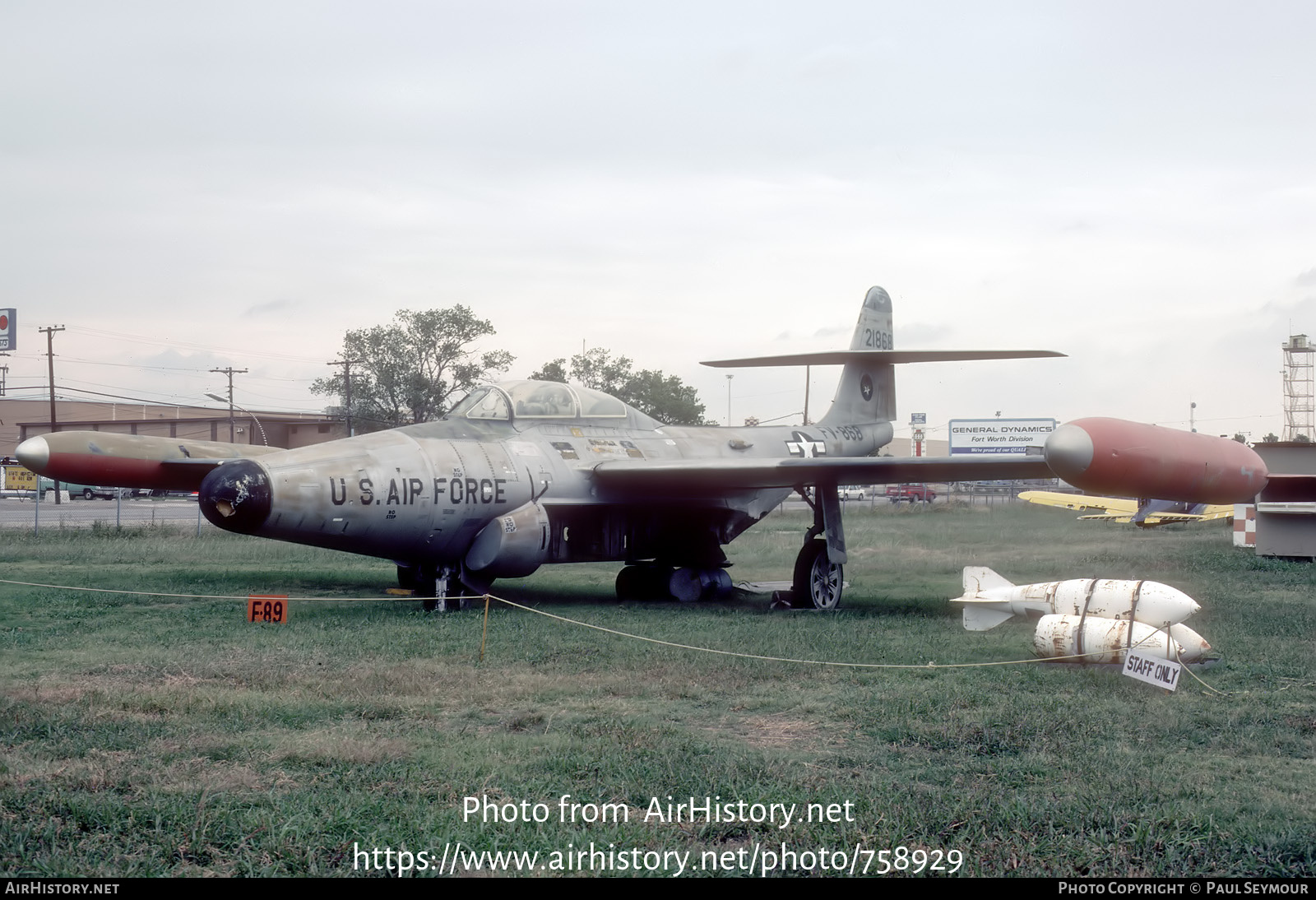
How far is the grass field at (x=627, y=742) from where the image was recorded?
15.3 feet

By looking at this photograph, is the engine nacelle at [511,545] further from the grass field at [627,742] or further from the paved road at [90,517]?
the paved road at [90,517]

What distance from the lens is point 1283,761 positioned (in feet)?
20.2

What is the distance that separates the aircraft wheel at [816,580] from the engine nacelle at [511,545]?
12.0 ft

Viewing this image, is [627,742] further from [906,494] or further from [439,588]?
[906,494]

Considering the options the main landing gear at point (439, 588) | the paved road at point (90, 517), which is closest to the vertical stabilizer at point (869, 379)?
the main landing gear at point (439, 588)

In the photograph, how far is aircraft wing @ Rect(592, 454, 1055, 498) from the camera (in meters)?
13.2

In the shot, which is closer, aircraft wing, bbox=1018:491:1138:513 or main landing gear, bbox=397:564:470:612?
main landing gear, bbox=397:564:470:612

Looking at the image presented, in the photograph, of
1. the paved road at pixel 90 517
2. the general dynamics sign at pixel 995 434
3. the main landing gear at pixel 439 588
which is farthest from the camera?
the general dynamics sign at pixel 995 434

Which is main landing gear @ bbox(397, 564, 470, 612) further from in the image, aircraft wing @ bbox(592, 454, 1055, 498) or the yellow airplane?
the yellow airplane

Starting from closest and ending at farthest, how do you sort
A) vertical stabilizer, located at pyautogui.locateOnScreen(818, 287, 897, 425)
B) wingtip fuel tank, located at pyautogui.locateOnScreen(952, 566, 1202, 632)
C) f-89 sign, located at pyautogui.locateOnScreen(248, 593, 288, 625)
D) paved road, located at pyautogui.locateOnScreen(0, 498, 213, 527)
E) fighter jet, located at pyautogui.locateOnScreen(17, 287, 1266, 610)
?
wingtip fuel tank, located at pyautogui.locateOnScreen(952, 566, 1202, 632) → f-89 sign, located at pyautogui.locateOnScreen(248, 593, 288, 625) → fighter jet, located at pyautogui.locateOnScreen(17, 287, 1266, 610) → vertical stabilizer, located at pyautogui.locateOnScreen(818, 287, 897, 425) → paved road, located at pyautogui.locateOnScreen(0, 498, 213, 527)

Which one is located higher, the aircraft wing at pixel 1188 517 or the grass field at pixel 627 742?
the grass field at pixel 627 742

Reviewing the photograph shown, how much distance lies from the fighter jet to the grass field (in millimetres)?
1051

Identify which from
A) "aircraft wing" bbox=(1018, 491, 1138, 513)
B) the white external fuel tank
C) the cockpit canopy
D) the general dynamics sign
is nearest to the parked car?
the general dynamics sign

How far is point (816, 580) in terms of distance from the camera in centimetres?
1466
